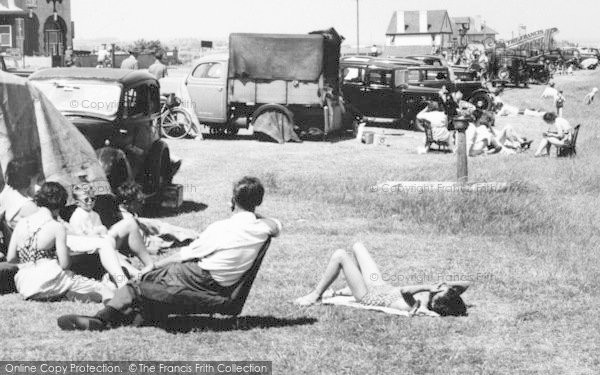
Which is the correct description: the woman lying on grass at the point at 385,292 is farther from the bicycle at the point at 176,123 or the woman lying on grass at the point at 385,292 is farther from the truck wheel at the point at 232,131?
the truck wheel at the point at 232,131

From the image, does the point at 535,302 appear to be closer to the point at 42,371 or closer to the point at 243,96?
the point at 42,371

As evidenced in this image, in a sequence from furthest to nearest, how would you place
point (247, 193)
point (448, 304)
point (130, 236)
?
point (130, 236) → point (448, 304) → point (247, 193)

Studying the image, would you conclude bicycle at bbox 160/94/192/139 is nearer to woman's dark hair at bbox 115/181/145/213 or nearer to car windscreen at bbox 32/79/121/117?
car windscreen at bbox 32/79/121/117

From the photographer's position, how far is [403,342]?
6125 mm

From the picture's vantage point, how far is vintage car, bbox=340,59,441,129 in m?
23.5

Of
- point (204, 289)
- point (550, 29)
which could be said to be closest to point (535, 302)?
point (204, 289)

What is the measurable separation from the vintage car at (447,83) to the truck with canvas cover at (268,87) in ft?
13.6

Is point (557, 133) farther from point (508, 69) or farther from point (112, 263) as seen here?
point (508, 69)

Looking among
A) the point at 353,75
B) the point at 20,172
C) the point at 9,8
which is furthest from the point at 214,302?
the point at 9,8

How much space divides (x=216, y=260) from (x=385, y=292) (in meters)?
1.67

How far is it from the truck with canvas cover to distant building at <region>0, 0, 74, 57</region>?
36401 mm

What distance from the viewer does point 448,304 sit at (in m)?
6.73

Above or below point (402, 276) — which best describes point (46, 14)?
above

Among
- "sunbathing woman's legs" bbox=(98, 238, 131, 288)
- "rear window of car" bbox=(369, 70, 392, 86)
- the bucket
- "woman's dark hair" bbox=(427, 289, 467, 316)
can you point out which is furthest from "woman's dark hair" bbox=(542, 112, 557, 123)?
"sunbathing woman's legs" bbox=(98, 238, 131, 288)
